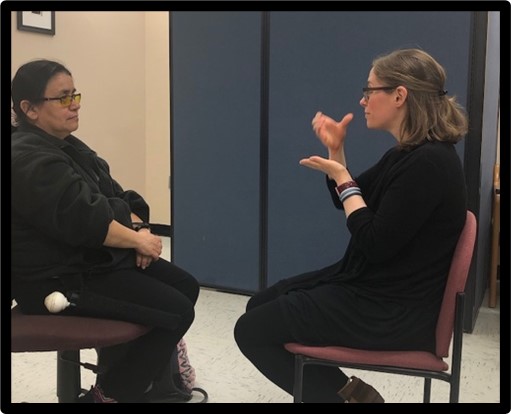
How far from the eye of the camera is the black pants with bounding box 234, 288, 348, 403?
4.38 ft

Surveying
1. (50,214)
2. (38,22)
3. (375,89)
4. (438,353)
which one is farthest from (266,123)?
(438,353)

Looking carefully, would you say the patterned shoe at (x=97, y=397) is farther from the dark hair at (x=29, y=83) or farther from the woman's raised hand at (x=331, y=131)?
the woman's raised hand at (x=331, y=131)

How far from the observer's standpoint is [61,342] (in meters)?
1.32

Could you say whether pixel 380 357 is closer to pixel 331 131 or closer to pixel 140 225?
pixel 331 131

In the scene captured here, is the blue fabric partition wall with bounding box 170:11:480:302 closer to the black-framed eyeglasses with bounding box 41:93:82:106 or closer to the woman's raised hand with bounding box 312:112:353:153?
the woman's raised hand with bounding box 312:112:353:153

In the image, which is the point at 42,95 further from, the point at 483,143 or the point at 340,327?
the point at 483,143

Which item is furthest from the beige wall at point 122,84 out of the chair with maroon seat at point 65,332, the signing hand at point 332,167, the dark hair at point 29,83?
the signing hand at point 332,167

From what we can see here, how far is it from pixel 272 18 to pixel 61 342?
193cm

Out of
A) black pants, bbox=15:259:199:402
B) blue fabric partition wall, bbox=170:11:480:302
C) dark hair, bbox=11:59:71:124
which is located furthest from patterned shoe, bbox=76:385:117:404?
blue fabric partition wall, bbox=170:11:480:302

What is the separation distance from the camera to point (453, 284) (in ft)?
→ 4.00

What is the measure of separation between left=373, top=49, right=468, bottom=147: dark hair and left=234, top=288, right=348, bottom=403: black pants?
53 centimetres

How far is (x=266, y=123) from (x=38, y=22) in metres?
1.36

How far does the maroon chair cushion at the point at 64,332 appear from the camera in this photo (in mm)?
1315

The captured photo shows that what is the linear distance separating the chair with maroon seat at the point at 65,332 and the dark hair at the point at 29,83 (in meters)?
0.52
